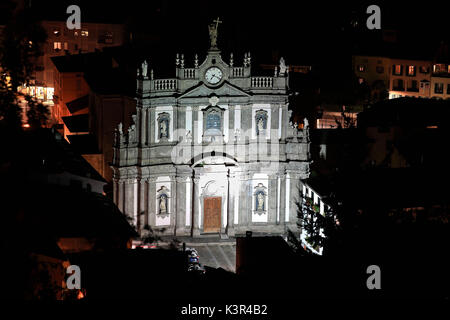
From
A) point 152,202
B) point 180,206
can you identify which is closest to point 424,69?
point 180,206

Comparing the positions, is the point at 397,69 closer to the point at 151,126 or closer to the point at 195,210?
the point at 195,210

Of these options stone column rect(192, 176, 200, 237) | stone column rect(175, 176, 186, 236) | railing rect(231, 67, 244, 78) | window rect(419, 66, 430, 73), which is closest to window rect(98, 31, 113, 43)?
window rect(419, 66, 430, 73)

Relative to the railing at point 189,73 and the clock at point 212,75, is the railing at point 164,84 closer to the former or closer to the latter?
the railing at point 189,73

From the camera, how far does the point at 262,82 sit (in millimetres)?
52938

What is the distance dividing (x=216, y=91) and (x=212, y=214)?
928 cm

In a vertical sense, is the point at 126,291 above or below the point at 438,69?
below

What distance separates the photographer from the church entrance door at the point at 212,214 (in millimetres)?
53562

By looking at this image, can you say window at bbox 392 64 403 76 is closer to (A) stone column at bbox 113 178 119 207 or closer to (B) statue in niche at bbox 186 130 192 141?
(B) statue in niche at bbox 186 130 192 141

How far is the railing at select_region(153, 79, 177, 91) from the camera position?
51.3 m

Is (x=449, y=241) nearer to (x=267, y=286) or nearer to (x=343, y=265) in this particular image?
(x=343, y=265)

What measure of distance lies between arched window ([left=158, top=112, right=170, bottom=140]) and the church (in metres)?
0.07

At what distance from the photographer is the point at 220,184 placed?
53375mm
